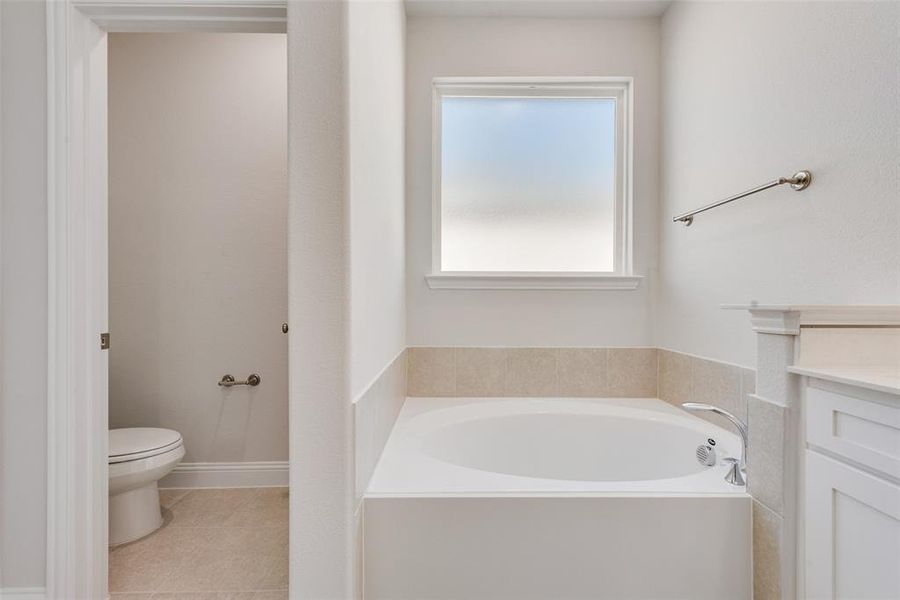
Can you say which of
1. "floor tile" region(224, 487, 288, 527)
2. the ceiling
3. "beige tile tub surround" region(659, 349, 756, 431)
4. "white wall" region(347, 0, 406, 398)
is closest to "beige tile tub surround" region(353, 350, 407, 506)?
"white wall" region(347, 0, 406, 398)

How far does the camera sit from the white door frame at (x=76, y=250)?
1.36m

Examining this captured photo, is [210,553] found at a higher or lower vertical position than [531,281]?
lower

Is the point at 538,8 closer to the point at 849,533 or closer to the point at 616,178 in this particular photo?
the point at 616,178

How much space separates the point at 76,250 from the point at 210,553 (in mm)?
1218

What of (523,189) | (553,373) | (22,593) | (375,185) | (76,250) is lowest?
(22,593)

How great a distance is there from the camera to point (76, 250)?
1.39 metres

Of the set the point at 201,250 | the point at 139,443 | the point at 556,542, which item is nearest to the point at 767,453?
the point at 556,542

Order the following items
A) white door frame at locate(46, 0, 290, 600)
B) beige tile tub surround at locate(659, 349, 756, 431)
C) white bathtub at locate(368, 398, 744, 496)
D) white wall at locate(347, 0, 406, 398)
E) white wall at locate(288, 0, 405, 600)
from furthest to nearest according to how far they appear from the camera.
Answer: white bathtub at locate(368, 398, 744, 496) < beige tile tub surround at locate(659, 349, 756, 431) < white door frame at locate(46, 0, 290, 600) < white wall at locate(347, 0, 406, 398) < white wall at locate(288, 0, 405, 600)

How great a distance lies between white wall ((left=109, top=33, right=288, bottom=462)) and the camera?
2404mm

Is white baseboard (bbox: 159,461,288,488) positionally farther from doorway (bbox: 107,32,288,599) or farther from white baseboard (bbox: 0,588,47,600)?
white baseboard (bbox: 0,588,47,600)

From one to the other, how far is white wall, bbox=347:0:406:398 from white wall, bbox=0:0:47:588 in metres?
0.97

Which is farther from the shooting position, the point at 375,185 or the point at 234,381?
the point at 234,381

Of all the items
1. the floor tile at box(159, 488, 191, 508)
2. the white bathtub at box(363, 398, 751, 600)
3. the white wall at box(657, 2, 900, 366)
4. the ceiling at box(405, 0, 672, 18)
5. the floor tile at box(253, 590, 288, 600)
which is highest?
the ceiling at box(405, 0, 672, 18)

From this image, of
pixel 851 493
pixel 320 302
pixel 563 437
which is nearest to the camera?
pixel 851 493
